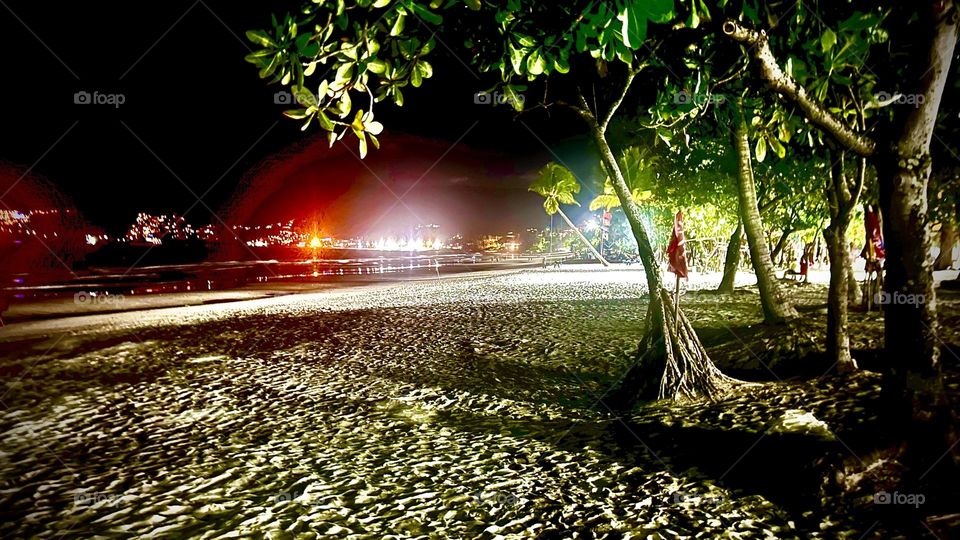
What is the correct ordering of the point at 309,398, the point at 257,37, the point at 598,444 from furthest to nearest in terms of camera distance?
the point at 309,398, the point at 598,444, the point at 257,37

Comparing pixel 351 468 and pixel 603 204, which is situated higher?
pixel 603 204

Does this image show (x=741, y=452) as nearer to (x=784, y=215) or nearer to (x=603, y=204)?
(x=784, y=215)

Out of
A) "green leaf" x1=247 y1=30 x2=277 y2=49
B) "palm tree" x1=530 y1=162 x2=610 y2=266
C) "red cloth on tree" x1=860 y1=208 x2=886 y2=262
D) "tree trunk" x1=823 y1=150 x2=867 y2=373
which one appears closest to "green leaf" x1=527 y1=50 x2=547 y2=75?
"green leaf" x1=247 y1=30 x2=277 y2=49

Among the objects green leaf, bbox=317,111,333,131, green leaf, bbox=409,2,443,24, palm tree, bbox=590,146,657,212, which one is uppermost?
palm tree, bbox=590,146,657,212

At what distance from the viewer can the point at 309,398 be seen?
27.7ft

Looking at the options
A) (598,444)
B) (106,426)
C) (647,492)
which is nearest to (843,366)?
(598,444)

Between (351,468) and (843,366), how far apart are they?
23.8 ft

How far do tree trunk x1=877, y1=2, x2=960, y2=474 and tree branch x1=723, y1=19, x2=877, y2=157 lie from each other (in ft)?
0.92

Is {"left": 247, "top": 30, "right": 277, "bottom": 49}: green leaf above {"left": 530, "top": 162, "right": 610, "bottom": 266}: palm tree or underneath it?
underneath

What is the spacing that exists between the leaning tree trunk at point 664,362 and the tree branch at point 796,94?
3.16 m

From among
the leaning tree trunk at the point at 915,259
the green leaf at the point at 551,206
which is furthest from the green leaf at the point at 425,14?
the green leaf at the point at 551,206

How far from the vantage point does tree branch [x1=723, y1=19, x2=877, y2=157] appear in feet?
14.9

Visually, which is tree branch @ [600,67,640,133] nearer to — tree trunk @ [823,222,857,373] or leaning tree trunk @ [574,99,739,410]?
leaning tree trunk @ [574,99,739,410]

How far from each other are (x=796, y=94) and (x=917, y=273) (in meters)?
1.88
